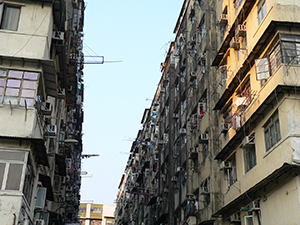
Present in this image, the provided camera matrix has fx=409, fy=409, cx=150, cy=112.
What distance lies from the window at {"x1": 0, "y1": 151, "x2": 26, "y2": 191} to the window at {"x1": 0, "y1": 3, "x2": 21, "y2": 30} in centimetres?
525

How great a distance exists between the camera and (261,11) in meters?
16.6

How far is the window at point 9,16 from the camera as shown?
16453 millimetres

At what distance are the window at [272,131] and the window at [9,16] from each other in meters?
10.6

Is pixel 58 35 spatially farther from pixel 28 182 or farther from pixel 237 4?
pixel 237 4

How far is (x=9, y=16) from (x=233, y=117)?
10.3 meters

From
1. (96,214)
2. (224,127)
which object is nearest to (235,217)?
(224,127)

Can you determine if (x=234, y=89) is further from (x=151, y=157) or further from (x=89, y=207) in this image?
(x=89, y=207)

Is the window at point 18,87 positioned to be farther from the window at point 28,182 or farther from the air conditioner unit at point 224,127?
the air conditioner unit at point 224,127

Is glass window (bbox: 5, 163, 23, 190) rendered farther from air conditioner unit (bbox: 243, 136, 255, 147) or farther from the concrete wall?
air conditioner unit (bbox: 243, 136, 255, 147)

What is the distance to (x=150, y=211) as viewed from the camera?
130 ft

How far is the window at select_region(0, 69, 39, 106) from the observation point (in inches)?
607

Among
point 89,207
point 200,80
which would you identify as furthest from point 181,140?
point 89,207

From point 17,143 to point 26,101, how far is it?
1.66 meters

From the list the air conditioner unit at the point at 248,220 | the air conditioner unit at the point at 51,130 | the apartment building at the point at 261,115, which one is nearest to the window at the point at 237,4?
the apartment building at the point at 261,115
